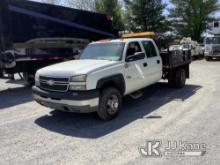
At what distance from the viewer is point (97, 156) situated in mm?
4652

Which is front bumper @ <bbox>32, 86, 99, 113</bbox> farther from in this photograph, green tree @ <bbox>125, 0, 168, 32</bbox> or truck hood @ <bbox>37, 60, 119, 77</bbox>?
green tree @ <bbox>125, 0, 168, 32</bbox>

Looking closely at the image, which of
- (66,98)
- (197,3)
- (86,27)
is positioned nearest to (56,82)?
(66,98)

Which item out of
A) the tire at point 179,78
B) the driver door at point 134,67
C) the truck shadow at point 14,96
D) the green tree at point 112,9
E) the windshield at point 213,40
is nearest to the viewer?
the driver door at point 134,67

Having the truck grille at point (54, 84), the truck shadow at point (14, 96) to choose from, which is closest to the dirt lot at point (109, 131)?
the truck shadow at point (14, 96)

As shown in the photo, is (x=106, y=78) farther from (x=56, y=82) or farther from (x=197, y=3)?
(x=197, y=3)

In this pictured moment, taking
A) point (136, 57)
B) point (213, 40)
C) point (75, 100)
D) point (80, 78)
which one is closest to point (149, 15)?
point (213, 40)

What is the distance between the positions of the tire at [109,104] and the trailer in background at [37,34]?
196 inches

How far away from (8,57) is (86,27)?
4.89 m

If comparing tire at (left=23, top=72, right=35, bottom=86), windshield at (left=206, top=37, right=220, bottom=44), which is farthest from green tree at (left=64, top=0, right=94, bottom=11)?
tire at (left=23, top=72, right=35, bottom=86)

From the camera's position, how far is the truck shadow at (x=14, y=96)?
861cm

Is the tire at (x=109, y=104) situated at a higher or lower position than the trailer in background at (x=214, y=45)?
lower

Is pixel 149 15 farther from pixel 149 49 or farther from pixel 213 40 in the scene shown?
pixel 149 49

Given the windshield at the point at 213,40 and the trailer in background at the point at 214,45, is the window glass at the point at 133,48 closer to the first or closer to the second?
the trailer in background at the point at 214,45

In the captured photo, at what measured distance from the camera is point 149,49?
8344 millimetres
